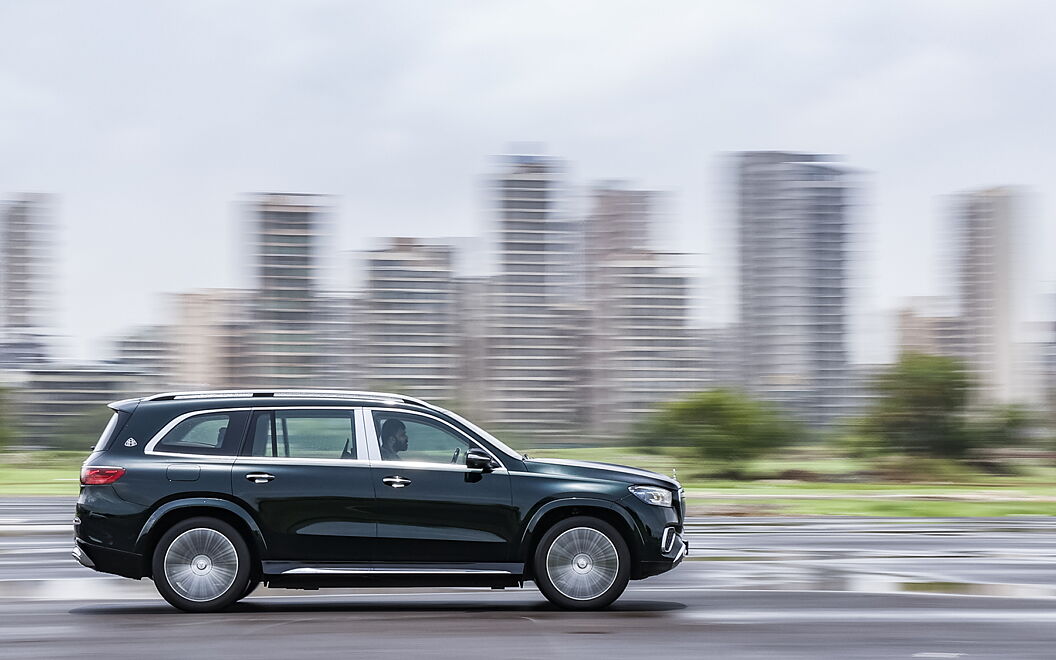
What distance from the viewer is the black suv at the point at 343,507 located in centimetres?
949

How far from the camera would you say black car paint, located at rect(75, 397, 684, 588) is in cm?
948

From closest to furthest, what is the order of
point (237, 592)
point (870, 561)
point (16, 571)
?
point (237, 592)
point (16, 571)
point (870, 561)

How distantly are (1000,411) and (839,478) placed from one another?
76.6 feet

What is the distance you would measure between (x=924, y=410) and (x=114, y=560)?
215 feet

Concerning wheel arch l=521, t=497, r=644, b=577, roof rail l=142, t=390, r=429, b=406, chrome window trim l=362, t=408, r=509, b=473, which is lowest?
wheel arch l=521, t=497, r=644, b=577

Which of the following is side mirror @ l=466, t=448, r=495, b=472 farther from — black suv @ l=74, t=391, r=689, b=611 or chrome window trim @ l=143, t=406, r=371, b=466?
chrome window trim @ l=143, t=406, r=371, b=466

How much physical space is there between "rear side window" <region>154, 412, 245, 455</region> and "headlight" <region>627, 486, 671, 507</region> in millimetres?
3133

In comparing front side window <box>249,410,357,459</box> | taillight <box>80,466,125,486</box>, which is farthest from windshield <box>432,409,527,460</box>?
taillight <box>80,466,125,486</box>

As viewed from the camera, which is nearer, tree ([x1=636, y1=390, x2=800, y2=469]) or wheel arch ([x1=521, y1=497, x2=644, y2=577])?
wheel arch ([x1=521, y1=497, x2=644, y2=577])

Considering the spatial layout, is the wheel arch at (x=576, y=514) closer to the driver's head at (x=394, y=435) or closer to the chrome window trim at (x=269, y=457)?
the driver's head at (x=394, y=435)

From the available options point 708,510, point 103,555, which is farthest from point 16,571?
point 708,510

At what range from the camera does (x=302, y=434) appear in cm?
975

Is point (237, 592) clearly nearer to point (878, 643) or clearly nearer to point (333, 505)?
point (333, 505)

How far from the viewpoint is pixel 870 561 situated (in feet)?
46.7
